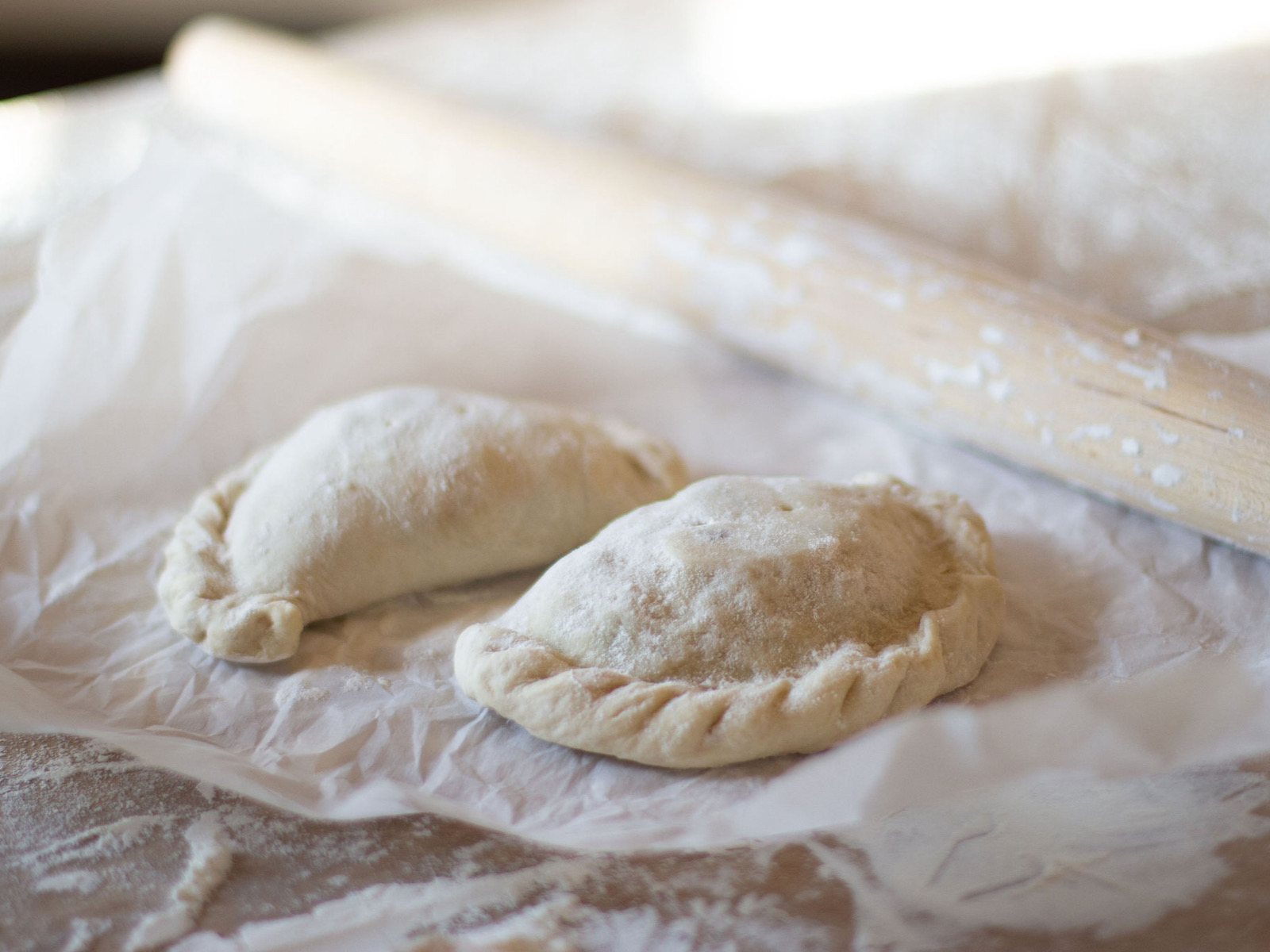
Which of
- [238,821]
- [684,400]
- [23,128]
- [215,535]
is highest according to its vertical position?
[23,128]

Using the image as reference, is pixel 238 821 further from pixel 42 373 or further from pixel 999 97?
pixel 999 97

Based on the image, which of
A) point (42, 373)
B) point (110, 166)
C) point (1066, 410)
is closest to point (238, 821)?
point (42, 373)

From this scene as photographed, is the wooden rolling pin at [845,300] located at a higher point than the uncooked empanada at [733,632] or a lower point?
higher

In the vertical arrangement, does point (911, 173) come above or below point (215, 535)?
above

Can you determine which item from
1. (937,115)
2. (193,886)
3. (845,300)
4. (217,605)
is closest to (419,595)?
(217,605)

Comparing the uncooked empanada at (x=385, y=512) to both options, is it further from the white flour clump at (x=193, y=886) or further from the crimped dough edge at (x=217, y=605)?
the white flour clump at (x=193, y=886)

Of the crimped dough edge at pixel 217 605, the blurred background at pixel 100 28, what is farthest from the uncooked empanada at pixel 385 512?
the blurred background at pixel 100 28
